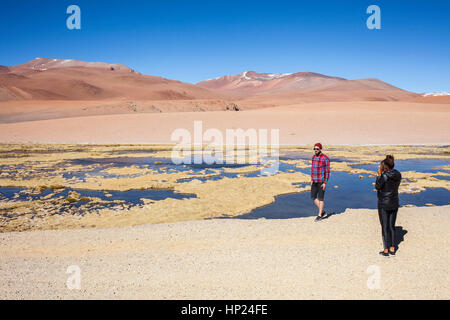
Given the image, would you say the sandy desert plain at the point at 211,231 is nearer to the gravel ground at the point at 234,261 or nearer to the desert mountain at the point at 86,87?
the gravel ground at the point at 234,261

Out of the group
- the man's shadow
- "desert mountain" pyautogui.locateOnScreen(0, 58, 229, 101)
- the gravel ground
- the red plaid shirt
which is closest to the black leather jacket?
the gravel ground

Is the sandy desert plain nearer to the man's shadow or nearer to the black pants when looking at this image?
the man's shadow

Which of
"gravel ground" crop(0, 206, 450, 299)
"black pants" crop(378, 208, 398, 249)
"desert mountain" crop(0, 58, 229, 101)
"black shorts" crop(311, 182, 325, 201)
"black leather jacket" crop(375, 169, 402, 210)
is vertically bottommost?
"gravel ground" crop(0, 206, 450, 299)

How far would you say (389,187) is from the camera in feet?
19.7

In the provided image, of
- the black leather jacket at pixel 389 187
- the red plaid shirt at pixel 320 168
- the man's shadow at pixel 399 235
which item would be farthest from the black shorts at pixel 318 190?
the black leather jacket at pixel 389 187

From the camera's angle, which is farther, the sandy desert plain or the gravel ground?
the sandy desert plain

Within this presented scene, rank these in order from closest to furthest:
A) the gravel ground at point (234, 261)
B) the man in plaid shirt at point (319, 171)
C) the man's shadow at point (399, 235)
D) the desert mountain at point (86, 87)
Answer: the gravel ground at point (234, 261) → the man's shadow at point (399, 235) → the man in plaid shirt at point (319, 171) → the desert mountain at point (86, 87)

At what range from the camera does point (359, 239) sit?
276 inches

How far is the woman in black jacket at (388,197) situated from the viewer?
596 centimetres

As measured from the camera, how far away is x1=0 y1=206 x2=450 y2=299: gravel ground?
16.4ft

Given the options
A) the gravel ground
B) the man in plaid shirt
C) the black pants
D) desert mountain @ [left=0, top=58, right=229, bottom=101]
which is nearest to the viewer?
the gravel ground

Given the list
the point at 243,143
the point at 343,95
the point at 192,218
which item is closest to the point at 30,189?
the point at 192,218

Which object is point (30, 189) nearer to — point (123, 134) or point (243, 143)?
point (243, 143)
